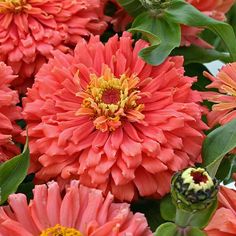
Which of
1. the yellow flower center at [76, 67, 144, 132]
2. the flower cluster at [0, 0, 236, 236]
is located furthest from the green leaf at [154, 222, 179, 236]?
the yellow flower center at [76, 67, 144, 132]

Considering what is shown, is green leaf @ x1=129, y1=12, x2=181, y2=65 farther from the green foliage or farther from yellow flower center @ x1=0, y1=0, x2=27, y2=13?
yellow flower center @ x1=0, y1=0, x2=27, y2=13

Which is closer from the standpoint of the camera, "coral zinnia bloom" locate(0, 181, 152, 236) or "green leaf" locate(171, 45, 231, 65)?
"coral zinnia bloom" locate(0, 181, 152, 236)

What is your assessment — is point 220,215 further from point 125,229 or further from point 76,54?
point 76,54

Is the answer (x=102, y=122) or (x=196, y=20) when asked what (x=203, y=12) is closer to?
(x=196, y=20)

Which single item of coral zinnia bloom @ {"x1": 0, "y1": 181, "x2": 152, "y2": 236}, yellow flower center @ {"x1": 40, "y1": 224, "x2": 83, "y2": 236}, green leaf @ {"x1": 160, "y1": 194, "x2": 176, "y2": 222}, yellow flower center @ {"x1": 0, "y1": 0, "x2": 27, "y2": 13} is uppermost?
yellow flower center @ {"x1": 0, "y1": 0, "x2": 27, "y2": 13}

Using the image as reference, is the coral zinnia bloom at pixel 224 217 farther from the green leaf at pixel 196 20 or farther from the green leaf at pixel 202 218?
the green leaf at pixel 196 20

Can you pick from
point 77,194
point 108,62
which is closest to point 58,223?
point 77,194

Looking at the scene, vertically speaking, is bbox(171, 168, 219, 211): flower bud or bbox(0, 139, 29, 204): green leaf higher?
bbox(171, 168, 219, 211): flower bud
